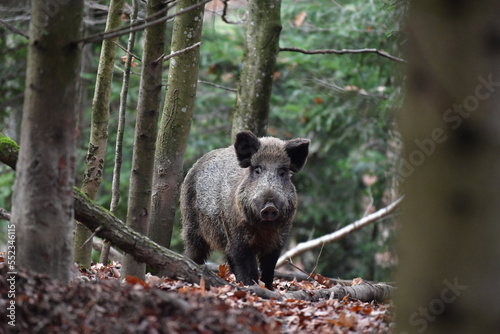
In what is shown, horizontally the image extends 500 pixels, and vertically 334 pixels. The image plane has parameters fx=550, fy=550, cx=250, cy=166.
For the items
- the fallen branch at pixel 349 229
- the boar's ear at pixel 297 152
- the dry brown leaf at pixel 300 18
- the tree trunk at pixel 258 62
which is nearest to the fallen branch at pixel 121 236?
the boar's ear at pixel 297 152

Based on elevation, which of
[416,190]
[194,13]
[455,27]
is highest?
[194,13]

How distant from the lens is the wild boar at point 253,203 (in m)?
6.68

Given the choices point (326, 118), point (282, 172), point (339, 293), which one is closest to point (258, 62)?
point (282, 172)

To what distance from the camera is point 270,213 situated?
6.29 m

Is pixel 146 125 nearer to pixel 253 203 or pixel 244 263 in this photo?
pixel 253 203

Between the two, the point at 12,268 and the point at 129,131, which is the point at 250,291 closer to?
the point at 12,268

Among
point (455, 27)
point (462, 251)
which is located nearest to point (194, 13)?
point (455, 27)

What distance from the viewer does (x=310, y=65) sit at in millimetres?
14461

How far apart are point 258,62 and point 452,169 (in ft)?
18.8

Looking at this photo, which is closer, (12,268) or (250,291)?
(12,268)

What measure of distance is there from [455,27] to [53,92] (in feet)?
8.29

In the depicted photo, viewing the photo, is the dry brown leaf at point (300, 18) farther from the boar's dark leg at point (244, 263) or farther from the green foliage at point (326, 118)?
the boar's dark leg at point (244, 263)

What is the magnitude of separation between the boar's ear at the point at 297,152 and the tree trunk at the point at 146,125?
2.16m

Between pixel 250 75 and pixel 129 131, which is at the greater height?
pixel 250 75
